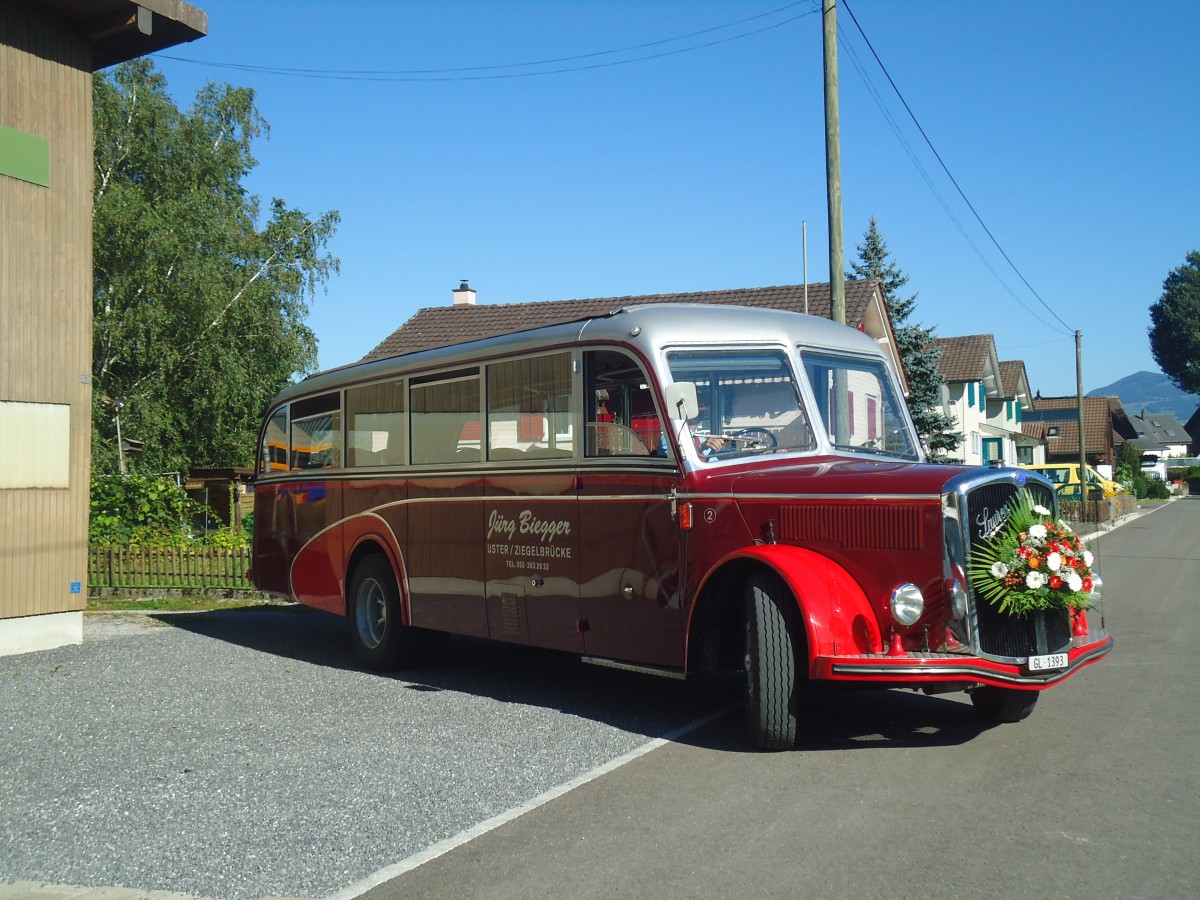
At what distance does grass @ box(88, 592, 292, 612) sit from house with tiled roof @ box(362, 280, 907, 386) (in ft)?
36.0

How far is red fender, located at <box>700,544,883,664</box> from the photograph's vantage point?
6359 millimetres

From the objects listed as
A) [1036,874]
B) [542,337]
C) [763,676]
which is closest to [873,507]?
[763,676]

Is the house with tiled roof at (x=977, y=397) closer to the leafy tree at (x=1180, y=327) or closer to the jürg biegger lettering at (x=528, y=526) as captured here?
the jürg biegger lettering at (x=528, y=526)

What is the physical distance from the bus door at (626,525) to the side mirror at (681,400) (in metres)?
0.18

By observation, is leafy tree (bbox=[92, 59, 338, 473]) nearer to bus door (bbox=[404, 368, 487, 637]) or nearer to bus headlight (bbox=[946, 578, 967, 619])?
bus door (bbox=[404, 368, 487, 637])

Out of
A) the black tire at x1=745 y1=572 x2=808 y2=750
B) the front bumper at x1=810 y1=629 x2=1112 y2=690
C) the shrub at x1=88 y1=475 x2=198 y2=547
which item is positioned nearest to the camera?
the front bumper at x1=810 y1=629 x2=1112 y2=690

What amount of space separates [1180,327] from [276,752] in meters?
110

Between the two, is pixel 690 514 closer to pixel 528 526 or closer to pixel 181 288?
pixel 528 526

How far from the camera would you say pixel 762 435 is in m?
7.59

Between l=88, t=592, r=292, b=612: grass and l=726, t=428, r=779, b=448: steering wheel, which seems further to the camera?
l=88, t=592, r=292, b=612: grass

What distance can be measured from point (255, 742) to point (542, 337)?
10.9ft

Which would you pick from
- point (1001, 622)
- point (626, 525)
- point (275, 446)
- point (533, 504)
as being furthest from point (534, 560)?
point (275, 446)

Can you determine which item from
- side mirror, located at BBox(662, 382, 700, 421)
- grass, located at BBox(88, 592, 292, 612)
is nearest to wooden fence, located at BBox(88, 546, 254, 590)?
grass, located at BBox(88, 592, 292, 612)

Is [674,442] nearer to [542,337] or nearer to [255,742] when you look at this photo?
[542,337]
